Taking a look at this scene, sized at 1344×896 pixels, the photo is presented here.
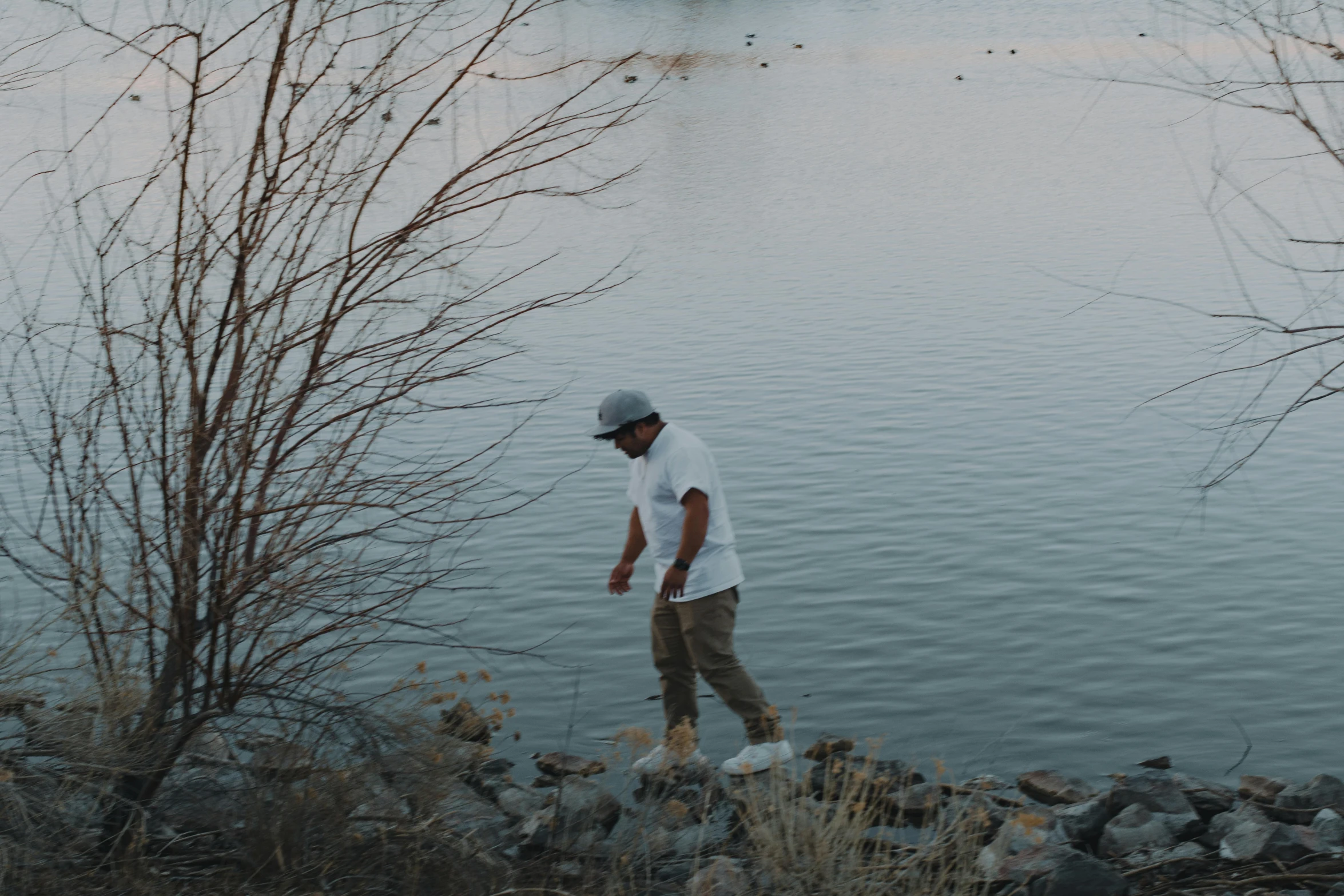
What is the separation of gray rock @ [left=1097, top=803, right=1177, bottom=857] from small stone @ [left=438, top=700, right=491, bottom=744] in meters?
3.06

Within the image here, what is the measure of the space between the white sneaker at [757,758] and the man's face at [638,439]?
170 centimetres

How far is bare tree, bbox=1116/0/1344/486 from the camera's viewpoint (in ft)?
17.8

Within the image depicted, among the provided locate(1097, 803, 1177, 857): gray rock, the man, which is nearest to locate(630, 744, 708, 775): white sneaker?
the man

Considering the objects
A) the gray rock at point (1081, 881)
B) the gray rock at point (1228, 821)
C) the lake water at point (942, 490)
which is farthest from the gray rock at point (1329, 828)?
the gray rock at point (1081, 881)

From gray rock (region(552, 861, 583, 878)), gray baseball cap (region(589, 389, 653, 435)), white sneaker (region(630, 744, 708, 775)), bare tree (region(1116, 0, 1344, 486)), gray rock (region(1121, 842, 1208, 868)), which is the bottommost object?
gray rock (region(1121, 842, 1208, 868))

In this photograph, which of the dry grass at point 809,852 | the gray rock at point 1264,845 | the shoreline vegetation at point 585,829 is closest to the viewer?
the dry grass at point 809,852

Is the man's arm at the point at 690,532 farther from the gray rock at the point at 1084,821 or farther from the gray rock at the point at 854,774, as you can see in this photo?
the gray rock at the point at 1084,821

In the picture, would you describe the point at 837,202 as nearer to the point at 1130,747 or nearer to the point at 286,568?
the point at 1130,747

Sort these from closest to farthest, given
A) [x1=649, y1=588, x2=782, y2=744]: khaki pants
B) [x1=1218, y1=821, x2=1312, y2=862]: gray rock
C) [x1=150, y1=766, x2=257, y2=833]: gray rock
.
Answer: [x1=150, y1=766, x2=257, y2=833]: gray rock → [x1=1218, y1=821, x2=1312, y2=862]: gray rock → [x1=649, y1=588, x2=782, y2=744]: khaki pants

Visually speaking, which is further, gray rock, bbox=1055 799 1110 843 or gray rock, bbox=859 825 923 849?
gray rock, bbox=1055 799 1110 843

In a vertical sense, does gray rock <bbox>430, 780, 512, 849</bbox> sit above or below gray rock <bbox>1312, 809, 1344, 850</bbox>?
above

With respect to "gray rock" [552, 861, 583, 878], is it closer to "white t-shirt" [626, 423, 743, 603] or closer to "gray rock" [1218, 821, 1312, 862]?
"white t-shirt" [626, 423, 743, 603]

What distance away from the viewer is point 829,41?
7144cm

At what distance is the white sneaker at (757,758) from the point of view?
7355 mm
